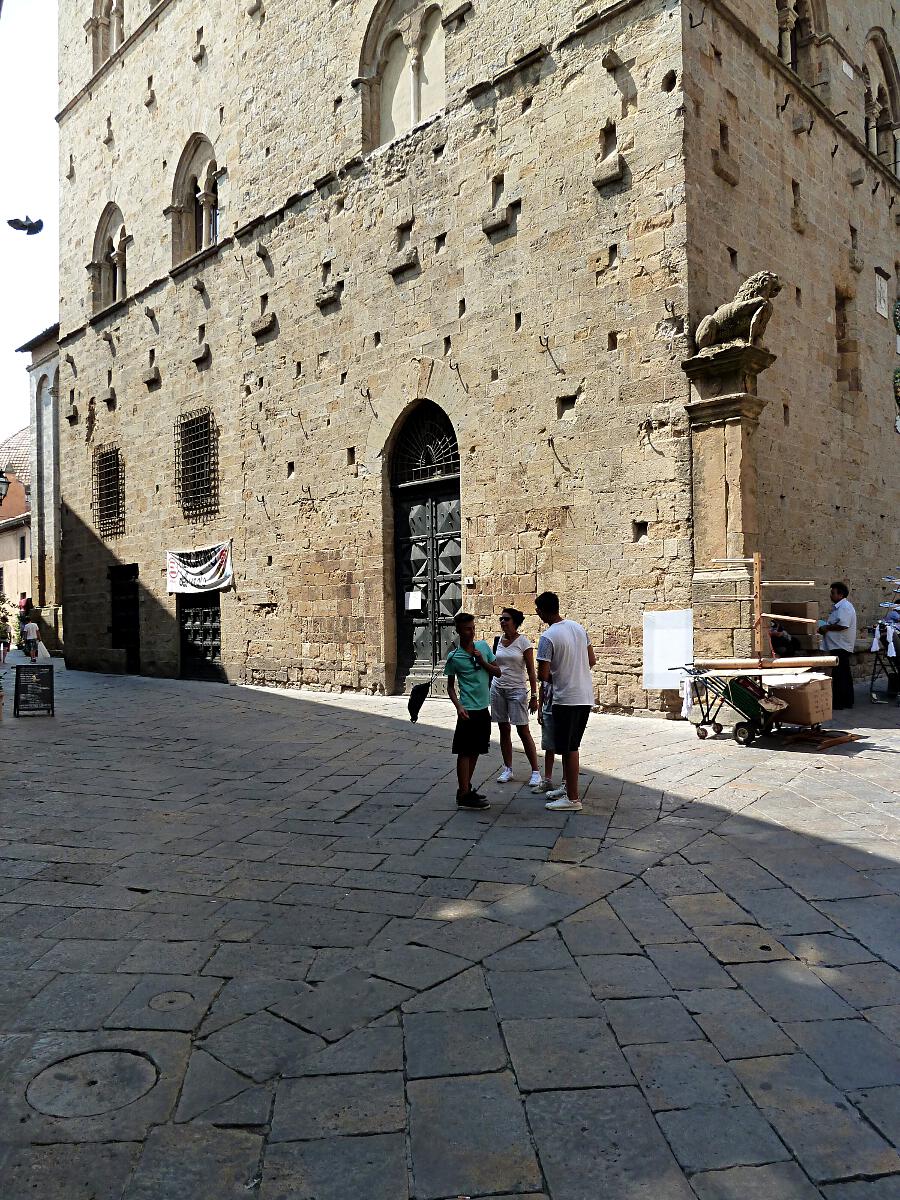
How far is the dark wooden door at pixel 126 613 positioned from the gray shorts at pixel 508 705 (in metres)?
14.0

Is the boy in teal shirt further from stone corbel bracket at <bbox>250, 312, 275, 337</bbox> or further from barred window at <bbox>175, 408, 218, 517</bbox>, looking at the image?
barred window at <bbox>175, 408, 218, 517</bbox>

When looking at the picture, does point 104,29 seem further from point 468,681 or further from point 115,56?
point 468,681

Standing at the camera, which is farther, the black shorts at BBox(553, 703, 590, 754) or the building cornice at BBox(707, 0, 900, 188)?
the building cornice at BBox(707, 0, 900, 188)

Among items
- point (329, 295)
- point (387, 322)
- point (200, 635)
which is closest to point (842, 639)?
point (387, 322)

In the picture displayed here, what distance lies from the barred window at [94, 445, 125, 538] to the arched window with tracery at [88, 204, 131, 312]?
11.8 feet

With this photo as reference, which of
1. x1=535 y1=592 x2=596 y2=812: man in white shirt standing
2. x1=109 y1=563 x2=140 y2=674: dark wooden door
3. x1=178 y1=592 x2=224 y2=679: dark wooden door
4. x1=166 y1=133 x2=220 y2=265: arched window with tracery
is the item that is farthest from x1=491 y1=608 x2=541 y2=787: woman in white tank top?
x1=109 y1=563 x2=140 y2=674: dark wooden door

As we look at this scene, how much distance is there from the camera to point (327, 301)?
13.5 meters

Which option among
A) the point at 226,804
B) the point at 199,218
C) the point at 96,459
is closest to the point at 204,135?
the point at 199,218

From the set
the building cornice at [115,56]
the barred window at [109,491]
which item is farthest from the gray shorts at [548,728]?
the building cornice at [115,56]

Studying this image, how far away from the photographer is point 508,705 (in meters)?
6.40

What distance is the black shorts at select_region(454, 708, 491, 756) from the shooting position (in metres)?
5.80

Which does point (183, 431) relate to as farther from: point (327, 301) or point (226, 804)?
point (226, 804)

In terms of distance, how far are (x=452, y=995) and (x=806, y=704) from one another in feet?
17.3

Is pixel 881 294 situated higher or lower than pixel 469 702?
higher
